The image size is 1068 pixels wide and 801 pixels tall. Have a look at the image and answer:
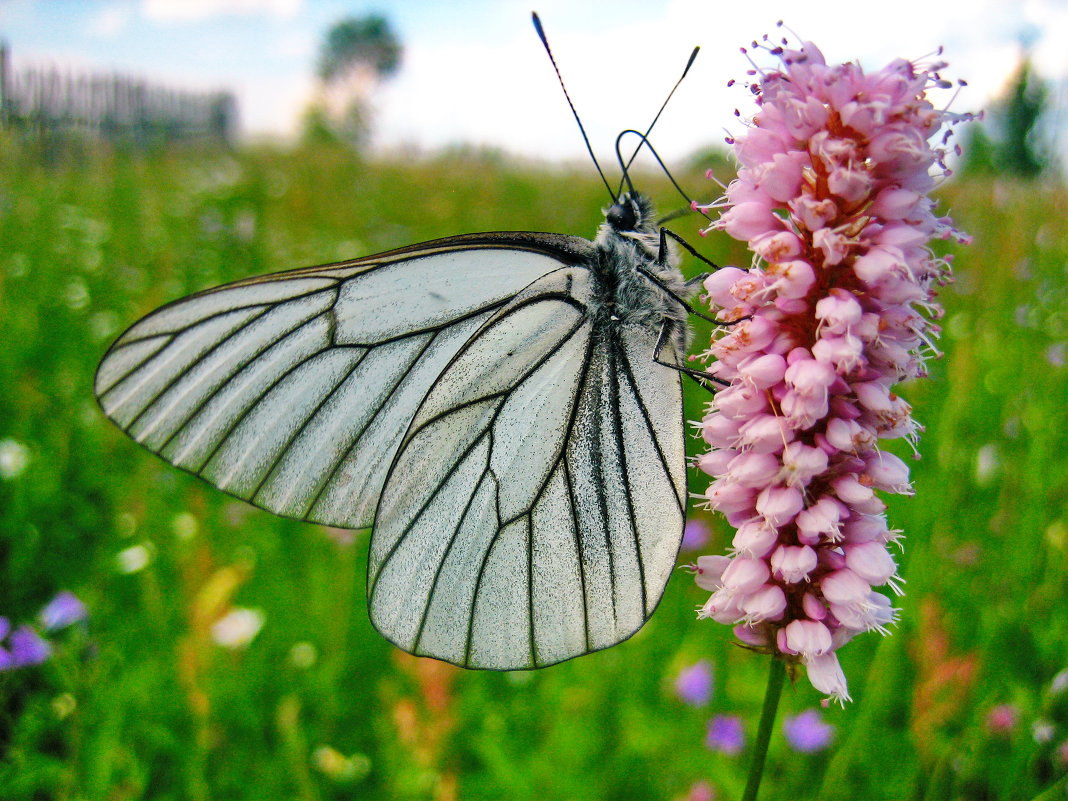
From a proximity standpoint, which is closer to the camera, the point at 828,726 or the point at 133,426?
the point at 133,426

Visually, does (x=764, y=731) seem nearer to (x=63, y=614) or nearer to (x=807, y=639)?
(x=807, y=639)

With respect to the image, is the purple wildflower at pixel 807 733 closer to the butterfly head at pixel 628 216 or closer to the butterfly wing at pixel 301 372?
the butterfly wing at pixel 301 372

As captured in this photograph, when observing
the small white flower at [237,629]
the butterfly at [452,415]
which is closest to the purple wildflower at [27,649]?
the small white flower at [237,629]

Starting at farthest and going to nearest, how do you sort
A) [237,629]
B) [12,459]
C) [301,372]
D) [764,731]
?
[12,459]
[237,629]
[301,372]
[764,731]

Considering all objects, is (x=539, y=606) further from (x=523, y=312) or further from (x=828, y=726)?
(x=828, y=726)

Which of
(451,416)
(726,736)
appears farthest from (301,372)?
(726,736)

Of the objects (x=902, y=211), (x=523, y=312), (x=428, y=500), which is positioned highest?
(x=902, y=211)

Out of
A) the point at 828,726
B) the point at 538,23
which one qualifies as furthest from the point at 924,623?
the point at 538,23
